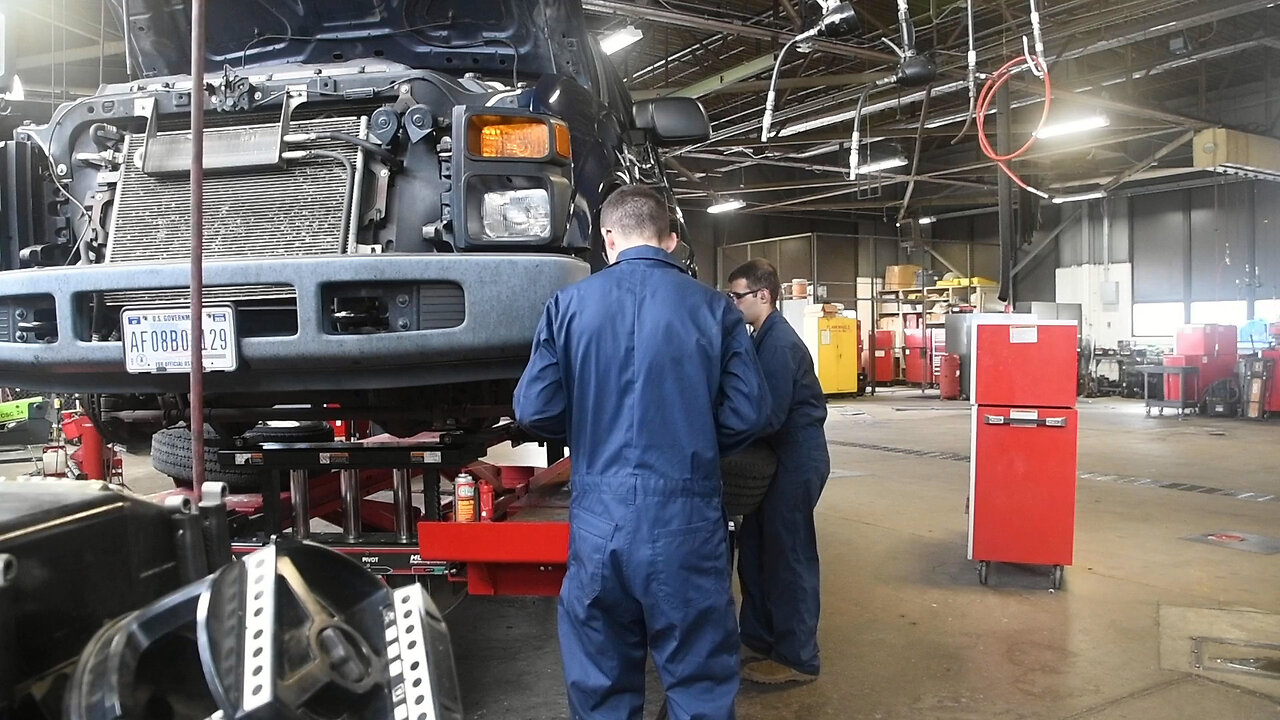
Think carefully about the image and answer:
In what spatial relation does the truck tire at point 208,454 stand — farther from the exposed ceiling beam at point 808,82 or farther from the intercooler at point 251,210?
the exposed ceiling beam at point 808,82

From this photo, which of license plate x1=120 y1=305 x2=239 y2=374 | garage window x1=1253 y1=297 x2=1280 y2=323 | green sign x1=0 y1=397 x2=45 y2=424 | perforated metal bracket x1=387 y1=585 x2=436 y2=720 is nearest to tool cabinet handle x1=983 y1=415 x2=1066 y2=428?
license plate x1=120 y1=305 x2=239 y2=374

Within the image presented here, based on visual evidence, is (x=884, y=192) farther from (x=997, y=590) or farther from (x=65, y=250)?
(x=65, y=250)

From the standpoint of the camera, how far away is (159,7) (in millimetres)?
3455

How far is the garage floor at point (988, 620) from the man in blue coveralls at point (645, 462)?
81cm

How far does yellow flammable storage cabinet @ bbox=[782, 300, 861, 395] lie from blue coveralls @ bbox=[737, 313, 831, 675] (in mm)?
14301

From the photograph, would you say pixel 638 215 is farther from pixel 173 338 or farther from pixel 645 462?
pixel 173 338

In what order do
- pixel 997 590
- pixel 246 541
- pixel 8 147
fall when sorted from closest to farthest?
pixel 8 147 < pixel 246 541 < pixel 997 590

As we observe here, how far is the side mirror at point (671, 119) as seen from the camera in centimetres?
325

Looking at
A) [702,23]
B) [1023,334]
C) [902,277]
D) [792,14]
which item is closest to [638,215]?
[1023,334]

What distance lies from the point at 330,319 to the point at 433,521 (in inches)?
33.4

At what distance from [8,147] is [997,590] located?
422 cm

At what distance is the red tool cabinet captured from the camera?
4070mm

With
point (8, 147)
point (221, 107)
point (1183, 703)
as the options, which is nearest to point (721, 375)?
point (221, 107)

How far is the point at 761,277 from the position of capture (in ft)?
10.5
